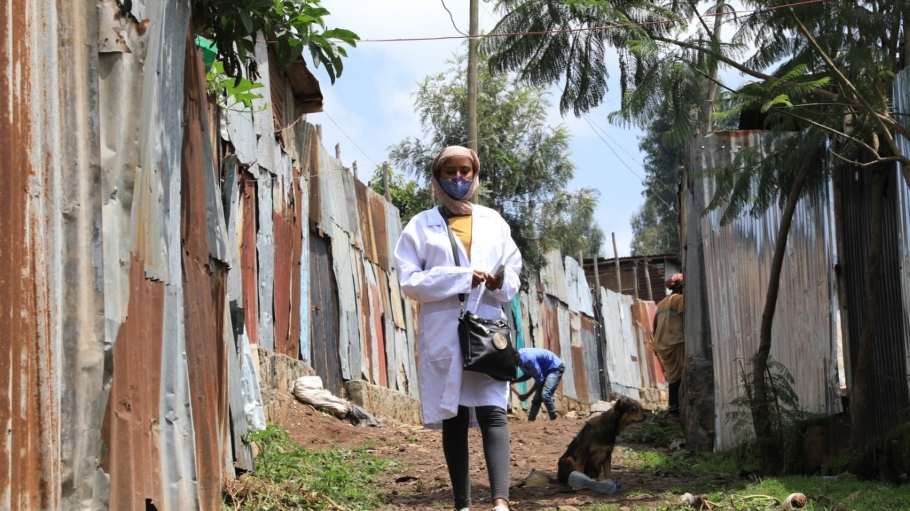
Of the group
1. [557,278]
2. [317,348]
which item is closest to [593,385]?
[557,278]

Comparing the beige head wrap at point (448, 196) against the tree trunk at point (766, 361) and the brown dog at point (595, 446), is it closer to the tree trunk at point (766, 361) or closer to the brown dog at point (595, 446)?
the brown dog at point (595, 446)

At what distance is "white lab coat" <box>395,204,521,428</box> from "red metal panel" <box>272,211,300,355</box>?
195 inches

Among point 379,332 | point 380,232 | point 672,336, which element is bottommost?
point 672,336

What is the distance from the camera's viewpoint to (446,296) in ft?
16.6

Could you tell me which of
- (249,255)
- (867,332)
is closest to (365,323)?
(249,255)

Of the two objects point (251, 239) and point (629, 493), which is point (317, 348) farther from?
point (629, 493)

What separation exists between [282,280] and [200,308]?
583 centimetres

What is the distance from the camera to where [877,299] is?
6.84 m

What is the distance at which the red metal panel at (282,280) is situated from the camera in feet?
33.1

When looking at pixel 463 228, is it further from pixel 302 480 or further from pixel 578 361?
pixel 578 361

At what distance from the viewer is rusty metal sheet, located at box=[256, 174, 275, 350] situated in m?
9.55

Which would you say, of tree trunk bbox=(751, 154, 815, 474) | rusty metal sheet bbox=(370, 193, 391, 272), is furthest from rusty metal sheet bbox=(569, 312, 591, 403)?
tree trunk bbox=(751, 154, 815, 474)

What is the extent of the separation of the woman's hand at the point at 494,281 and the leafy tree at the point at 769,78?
1658 millimetres

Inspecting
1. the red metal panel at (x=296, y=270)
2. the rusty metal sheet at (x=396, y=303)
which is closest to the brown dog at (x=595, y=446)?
the red metal panel at (x=296, y=270)
